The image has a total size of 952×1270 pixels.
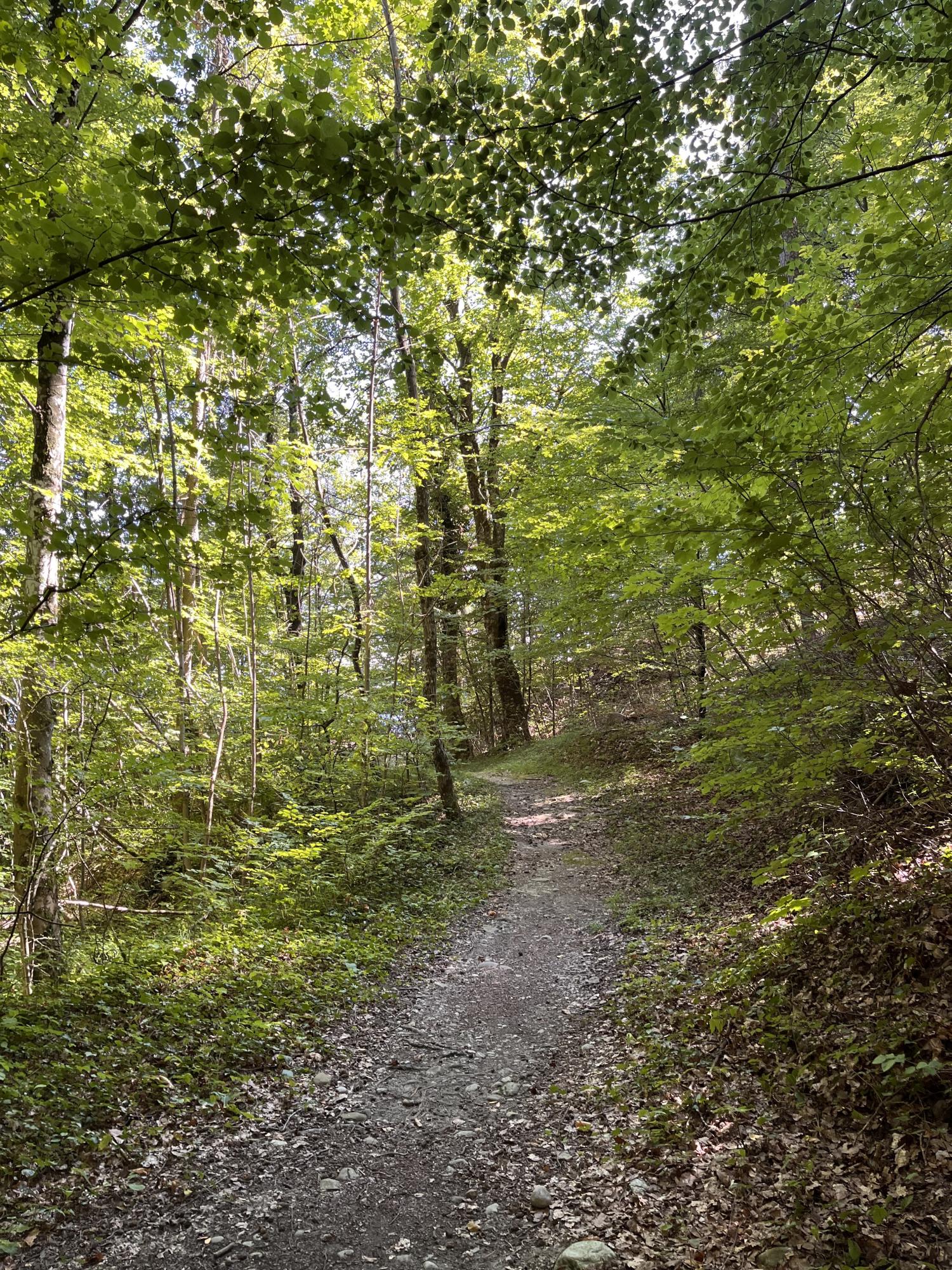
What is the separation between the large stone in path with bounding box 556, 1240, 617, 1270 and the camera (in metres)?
3.23

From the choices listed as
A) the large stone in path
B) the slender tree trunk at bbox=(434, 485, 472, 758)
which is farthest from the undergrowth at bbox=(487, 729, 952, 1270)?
the slender tree trunk at bbox=(434, 485, 472, 758)

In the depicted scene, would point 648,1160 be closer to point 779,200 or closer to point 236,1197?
point 236,1197

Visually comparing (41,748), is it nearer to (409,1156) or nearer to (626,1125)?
(409,1156)

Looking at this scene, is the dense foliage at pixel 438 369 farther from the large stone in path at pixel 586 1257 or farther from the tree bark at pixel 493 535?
the tree bark at pixel 493 535

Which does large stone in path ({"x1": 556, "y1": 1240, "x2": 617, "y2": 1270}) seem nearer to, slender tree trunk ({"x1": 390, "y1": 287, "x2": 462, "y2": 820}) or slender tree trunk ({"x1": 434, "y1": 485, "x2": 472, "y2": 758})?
slender tree trunk ({"x1": 390, "y1": 287, "x2": 462, "y2": 820})

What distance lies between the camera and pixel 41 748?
5969mm

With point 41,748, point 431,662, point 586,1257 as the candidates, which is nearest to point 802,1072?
point 586,1257

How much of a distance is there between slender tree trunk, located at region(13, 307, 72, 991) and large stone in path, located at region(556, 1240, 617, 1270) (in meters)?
4.12

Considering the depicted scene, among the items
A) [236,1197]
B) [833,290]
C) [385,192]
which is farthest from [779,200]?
[236,1197]

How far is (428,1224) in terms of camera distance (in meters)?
3.71

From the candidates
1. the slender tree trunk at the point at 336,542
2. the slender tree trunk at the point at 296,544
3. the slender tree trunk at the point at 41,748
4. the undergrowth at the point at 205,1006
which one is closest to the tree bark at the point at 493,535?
the slender tree trunk at the point at 336,542

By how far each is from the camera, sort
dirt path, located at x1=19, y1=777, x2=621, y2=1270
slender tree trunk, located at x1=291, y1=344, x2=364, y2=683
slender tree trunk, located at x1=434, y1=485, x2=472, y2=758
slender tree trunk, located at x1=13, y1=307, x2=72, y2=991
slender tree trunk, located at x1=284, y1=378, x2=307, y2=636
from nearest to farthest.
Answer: dirt path, located at x1=19, y1=777, x2=621, y2=1270
slender tree trunk, located at x1=13, y1=307, x2=72, y2=991
slender tree trunk, located at x1=291, y1=344, x2=364, y2=683
slender tree trunk, located at x1=284, y1=378, x2=307, y2=636
slender tree trunk, located at x1=434, y1=485, x2=472, y2=758

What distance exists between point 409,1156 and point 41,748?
4.49 metres

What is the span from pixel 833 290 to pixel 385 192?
3.87 m
